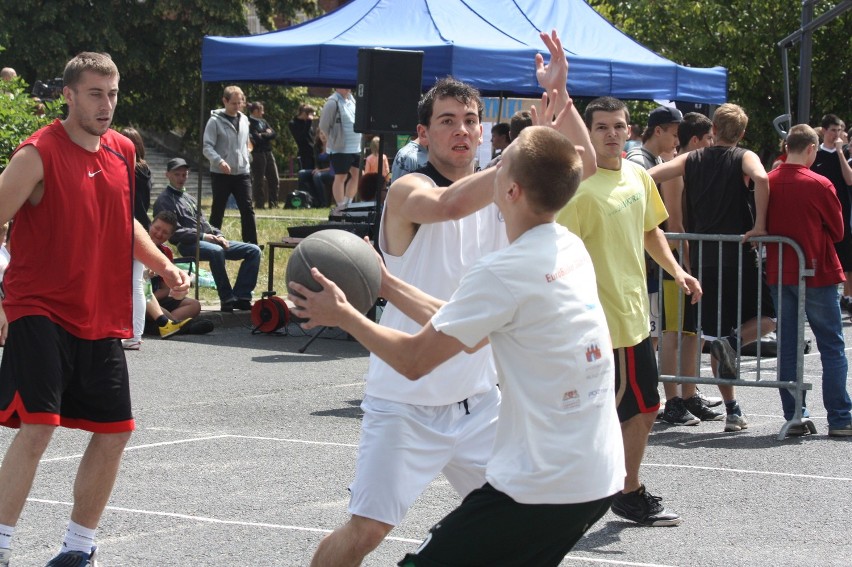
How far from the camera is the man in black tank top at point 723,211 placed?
365 inches

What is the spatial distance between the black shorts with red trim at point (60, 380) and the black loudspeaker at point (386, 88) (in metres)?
7.35

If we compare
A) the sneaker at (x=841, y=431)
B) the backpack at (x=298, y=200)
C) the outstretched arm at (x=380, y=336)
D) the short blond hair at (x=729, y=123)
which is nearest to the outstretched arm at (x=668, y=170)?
the short blond hair at (x=729, y=123)

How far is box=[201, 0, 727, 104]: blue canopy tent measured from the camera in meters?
13.7

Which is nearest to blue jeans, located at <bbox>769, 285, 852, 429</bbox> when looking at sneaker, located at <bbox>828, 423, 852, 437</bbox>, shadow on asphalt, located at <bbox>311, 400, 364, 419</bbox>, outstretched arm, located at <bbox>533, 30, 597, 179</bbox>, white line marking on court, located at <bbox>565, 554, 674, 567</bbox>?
sneaker, located at <bbox>828, 423, 852, 437</bbox>

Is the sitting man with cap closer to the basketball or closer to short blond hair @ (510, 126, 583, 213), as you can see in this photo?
the basketball

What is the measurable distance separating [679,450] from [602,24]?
870 cm

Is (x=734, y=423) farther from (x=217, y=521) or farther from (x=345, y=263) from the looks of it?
(x=345, y=263)

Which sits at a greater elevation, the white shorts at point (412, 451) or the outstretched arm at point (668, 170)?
the outstretched arm at point (668, 170)

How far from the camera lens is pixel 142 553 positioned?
5711 mm

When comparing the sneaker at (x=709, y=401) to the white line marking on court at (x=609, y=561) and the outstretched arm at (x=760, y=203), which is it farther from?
the white line marking on court at (x=609, y=561)

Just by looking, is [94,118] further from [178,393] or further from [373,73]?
[373,73]

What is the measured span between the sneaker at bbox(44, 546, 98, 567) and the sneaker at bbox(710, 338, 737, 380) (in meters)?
4.82

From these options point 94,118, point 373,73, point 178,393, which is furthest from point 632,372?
point 373,73

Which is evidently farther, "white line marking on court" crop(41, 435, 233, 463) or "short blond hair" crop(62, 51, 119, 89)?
"white line marking on court" crop(41, 435, 233, 463)
